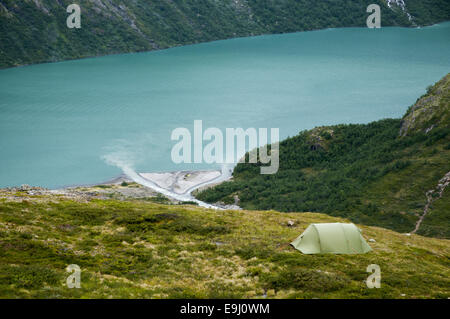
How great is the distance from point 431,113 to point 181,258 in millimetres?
65470

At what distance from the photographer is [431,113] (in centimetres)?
8431

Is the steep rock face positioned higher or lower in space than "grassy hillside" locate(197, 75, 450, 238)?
higher

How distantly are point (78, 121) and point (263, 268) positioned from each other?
124 meters

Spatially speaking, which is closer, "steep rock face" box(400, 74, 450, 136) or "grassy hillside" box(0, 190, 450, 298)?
"grassy hillside" box(0, 190, 450, 298)

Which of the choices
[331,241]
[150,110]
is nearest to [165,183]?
[150,110]

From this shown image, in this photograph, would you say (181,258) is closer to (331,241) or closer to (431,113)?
(331,241)

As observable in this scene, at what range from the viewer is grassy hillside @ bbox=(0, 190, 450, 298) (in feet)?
93.6

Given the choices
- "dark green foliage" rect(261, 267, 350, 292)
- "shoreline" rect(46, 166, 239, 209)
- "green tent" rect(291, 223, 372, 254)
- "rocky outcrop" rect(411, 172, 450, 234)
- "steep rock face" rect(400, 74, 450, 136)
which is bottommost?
"dark green foliage" rect(261, 267, 350, 292)

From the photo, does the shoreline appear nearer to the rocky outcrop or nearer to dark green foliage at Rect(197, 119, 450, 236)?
dark green foliage at Rect(197, 119, 450, 236)

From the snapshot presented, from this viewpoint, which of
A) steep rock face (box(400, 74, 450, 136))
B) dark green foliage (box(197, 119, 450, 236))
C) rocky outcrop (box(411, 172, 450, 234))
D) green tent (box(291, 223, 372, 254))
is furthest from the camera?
steep rock face (box(400, 74, 450, 136))

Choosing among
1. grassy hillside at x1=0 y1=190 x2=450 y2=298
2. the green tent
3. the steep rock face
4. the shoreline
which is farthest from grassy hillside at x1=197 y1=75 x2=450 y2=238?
the green tent

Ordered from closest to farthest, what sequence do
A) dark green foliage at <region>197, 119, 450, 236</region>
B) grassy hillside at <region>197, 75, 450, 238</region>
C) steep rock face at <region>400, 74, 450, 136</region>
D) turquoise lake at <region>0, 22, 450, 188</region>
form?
1. grassy hillside at <region>197, 75, 450, 238</region>
2. dark green foliage at <region>197, 119, 450, 236</region>
3. steep rock face at <region>400, 74, 450, 136</region>
4. turquoise lake at <region>0, 22, 450, 188</region>

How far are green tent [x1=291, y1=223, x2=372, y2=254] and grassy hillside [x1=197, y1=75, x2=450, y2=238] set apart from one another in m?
25.0
